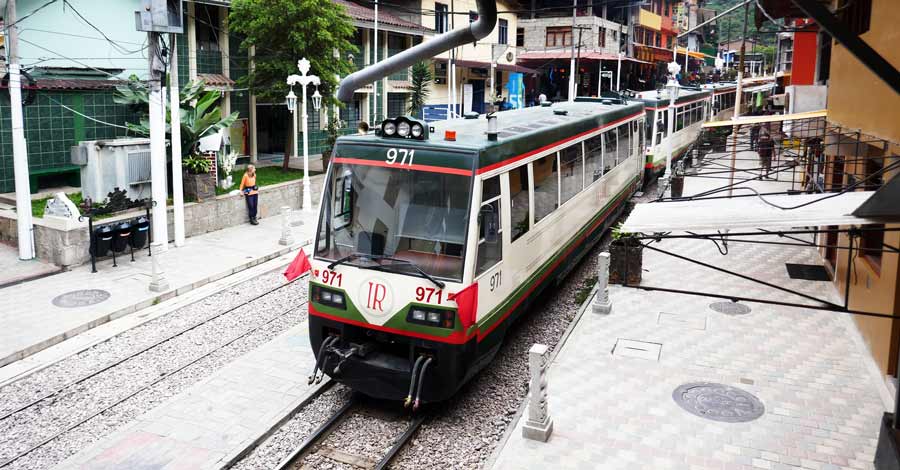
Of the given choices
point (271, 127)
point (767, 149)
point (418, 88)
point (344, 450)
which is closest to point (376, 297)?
point (344, 450)

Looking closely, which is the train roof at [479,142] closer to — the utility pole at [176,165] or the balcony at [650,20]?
the utility pole at [176,165]

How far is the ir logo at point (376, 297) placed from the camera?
8.19 metres

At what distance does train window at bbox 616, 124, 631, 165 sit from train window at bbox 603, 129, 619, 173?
1.51ft

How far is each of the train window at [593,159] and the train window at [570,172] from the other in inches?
18.6

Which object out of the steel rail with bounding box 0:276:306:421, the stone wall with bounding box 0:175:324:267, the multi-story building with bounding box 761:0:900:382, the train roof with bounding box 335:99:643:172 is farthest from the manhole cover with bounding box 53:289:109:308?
the multi-story building with bounding box 761:0:900:382

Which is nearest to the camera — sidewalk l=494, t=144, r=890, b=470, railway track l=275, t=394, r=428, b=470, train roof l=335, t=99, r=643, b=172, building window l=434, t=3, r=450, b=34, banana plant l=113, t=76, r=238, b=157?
railway track l=275, t=394, r=428, b=470

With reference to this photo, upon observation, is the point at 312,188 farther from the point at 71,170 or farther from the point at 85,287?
the point at 85,287

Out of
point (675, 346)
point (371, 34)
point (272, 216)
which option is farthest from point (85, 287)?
point (371, 34)

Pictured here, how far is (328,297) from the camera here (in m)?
8.61

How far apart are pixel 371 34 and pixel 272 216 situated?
53.2 ft

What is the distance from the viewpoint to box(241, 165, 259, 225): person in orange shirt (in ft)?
63.0

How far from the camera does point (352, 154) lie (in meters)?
8.73

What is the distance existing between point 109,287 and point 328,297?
714 cm

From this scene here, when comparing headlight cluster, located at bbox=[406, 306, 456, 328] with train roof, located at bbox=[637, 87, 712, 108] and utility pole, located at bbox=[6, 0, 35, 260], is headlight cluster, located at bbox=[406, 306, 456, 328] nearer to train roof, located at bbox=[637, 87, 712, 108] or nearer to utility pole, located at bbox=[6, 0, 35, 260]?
utility pole, located at bbox=[6, 0, 35, 260]
